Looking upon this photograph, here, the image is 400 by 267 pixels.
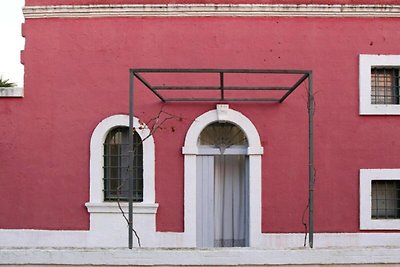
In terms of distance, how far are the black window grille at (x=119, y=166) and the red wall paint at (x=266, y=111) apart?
383mm

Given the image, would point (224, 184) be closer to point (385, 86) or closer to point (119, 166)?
point (119, 166)

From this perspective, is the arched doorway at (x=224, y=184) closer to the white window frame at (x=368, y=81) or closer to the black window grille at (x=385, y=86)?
the white window frame at (x=368, y=81)

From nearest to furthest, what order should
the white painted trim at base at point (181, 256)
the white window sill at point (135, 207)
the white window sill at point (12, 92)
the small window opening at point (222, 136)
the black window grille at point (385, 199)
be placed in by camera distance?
the white painted trim at base at point (181, 256)
the white window sill at point (135, 207)
the white window sill at point (12, 92)
the black window grille at point (385, 199)
the small window opening at point (222, 136)

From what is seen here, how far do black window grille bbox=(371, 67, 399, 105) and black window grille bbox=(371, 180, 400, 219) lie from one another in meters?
1.51

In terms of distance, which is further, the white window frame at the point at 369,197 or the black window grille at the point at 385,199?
the black window grille at the point at 385,199

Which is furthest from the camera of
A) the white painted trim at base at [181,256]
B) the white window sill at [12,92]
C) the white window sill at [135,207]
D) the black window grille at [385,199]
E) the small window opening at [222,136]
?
the small window opening at [222,136]

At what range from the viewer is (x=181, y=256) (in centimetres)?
569

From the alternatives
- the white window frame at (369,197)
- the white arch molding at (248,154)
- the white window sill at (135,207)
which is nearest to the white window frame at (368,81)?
the white window frame at (369,197)

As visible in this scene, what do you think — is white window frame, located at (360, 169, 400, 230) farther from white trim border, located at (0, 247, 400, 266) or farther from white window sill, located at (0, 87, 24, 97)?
white window sill, located at (0, 87, 24, 97)

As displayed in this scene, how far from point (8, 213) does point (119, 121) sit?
2618 millimetres

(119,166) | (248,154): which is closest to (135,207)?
(119,166)

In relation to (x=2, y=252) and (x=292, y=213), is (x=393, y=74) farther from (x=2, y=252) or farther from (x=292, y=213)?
(x=2, y=252)

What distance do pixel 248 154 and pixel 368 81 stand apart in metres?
2.52

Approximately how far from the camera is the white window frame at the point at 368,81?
938cm
